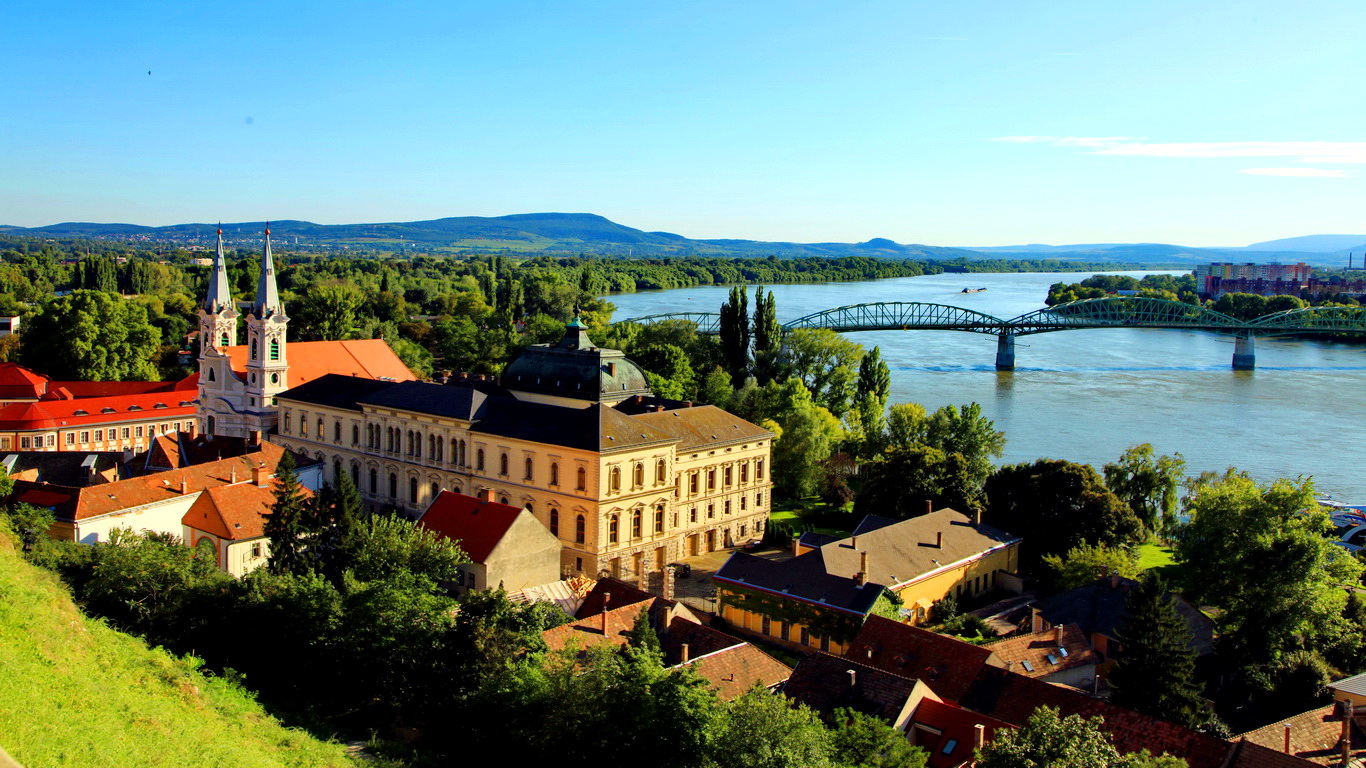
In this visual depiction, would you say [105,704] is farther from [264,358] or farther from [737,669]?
[264,358]

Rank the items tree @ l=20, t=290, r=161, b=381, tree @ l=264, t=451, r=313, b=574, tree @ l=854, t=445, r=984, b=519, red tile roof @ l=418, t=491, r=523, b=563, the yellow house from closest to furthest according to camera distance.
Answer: tree @ l=264, t=451, r=313, b=574
the yellow house
red tile roof @ l=418, t=491, r=523, b=563
tree @ l=854, t=445, r=984, b=519
tree @ l=20, t=290, r=161, b=381

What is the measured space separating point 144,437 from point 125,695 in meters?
42.7

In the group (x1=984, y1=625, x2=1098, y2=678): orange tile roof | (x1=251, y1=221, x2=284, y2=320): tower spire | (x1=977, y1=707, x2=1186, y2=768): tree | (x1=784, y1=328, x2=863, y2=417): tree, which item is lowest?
(x1=984, y1=625, x2=1098, y2=678): orange tile roof

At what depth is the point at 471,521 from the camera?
99.5 ft

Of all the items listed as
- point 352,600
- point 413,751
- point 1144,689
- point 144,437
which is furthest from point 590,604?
point 144,437

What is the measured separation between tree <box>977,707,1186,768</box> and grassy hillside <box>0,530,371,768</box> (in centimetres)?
936

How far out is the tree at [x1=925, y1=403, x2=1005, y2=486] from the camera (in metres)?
41.3

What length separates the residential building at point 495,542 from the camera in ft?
95.7

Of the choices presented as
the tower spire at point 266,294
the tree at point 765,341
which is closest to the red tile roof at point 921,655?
the tower spire at point 266,294

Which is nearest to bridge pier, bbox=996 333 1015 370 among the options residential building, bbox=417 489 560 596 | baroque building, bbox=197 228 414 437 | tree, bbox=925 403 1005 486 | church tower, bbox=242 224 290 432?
tree, bbox=925 403 1005 486

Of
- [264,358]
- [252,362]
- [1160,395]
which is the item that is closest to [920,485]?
[264,358]

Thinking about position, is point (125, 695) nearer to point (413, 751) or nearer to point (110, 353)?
point (413, 751)

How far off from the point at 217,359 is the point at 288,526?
23.5 metres

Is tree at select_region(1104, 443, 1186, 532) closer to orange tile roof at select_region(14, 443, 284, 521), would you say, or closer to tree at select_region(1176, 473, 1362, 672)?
tree at select_region(1176, 473, 1362, 672)
